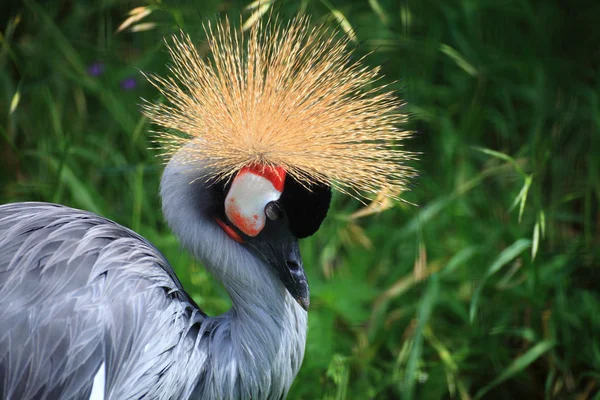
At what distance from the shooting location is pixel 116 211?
2490 mm

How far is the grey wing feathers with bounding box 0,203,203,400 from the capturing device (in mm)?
1394

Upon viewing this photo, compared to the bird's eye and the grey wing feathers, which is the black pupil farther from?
the grey wing feathers

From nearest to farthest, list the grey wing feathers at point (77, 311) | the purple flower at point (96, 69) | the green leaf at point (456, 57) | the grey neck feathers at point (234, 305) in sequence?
1. the grey wing feathers at point (77, 311)
2. the grey neck feathers at point (234, 305)
3. the green leaf at point (456, 57)
4. the purple flower at point (96, 69)

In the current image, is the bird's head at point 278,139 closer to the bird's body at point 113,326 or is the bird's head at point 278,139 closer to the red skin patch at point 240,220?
→ the red skin patch at point 240,220

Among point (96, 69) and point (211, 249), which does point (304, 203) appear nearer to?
point (211, 249)

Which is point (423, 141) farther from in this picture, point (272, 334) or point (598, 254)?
point (272, 334)

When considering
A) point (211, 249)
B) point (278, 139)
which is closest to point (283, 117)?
point (278, 139)

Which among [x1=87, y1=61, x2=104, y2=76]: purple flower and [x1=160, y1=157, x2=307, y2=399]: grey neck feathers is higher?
[x1=87, y1=61, x2=104, y2=76]: purple flower

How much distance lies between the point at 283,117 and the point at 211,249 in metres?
0.29

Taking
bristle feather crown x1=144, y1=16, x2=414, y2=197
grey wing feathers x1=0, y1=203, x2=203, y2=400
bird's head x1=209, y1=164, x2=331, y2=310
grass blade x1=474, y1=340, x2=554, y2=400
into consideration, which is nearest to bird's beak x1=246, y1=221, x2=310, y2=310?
bird's head x1=209, y1=164, x2=331, y2=310

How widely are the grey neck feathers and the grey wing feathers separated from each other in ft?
0.27

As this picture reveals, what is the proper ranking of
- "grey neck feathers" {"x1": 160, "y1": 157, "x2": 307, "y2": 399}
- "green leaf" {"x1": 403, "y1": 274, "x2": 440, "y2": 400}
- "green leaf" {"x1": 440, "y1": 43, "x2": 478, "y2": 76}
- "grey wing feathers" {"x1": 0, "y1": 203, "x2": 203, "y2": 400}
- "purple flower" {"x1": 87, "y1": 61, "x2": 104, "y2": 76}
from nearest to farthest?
"grey wing feathers" {"x1": 0, "y1": 203, "x2": 203, "y2": 400} → "grey neck feathers" {"x1": 160, "y1": 157, "x2": 307, "y2": 399} → "green leaf" {"x1": 403, "y1": 274, "x2": 440, "y2": 400} → "green leaf" {"x1": 440, "y1": 43, "x2": 478, "y2": 76} → "purple flower" {"x1": 87, "y1": 61, "x2": 104, "y2": 76}

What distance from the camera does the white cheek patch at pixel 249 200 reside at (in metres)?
1.45

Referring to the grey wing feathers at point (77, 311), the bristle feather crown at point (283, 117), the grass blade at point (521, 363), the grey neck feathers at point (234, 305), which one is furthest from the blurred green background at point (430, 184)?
the grey wing feathers at point (77, 311)
